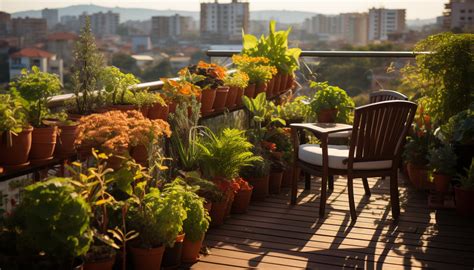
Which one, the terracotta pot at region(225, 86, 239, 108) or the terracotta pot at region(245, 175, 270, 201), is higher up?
the terracotta pot at region(225, 86, 239, 108)

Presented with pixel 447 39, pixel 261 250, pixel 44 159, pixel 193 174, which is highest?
pixel 447 39

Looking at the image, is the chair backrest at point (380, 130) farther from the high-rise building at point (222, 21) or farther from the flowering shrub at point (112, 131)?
the high-rise building at point (222, 21)

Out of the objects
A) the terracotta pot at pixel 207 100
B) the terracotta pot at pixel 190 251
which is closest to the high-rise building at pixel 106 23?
the terracotta pot at pixel 207 100

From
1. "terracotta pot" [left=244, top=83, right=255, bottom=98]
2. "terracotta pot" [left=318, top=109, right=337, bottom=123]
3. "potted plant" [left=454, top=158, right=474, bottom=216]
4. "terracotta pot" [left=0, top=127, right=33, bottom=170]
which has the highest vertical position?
"terracotta pot" [left=244, top=83, right=255, bottom=98]

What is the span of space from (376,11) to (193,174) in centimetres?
4707

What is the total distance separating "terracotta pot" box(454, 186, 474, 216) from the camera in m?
4.96

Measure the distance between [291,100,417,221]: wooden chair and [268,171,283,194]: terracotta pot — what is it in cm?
68

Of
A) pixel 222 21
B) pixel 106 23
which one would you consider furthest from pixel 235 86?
pixel 106 23

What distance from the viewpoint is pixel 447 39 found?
19.3 feet

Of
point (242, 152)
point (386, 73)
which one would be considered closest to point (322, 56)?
point (386, 73)

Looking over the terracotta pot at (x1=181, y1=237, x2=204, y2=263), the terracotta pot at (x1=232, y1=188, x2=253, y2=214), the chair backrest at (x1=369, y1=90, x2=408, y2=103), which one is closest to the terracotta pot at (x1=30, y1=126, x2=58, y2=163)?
the terracotta pot at (x1=181, y1=237, x2=204, y2=263)

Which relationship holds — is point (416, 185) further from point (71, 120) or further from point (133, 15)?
point (133, 15)

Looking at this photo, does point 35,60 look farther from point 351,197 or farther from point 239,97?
point 351,197

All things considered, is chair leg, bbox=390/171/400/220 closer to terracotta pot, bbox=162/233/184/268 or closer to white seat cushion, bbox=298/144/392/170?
white seat cushion, bbox=298/144/392/170
